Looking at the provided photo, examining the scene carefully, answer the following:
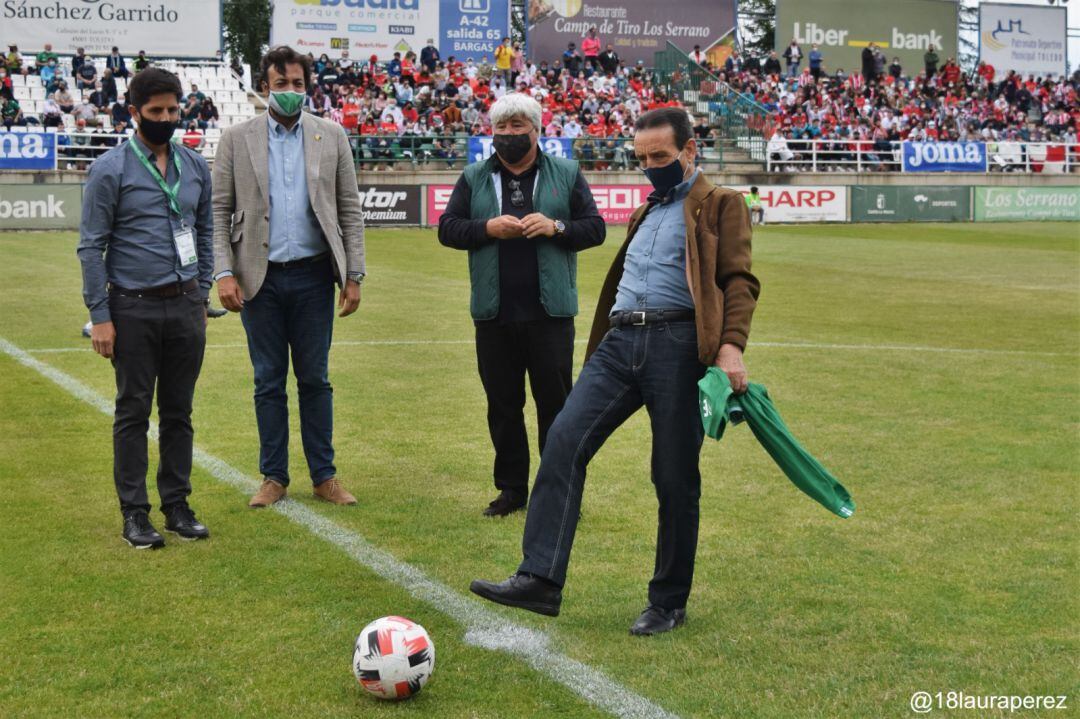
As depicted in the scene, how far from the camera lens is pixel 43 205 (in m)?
28.9

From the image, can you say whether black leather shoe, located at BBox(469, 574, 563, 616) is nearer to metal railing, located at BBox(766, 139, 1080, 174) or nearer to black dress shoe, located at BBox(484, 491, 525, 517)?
black dress shoe, located at BBox(484, 491, 525, 517)

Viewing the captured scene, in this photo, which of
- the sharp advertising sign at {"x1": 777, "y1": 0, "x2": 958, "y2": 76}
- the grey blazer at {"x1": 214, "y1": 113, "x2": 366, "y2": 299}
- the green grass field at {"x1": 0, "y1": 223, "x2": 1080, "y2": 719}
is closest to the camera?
the green grass field at {"x1": 0, "y1": 223, "x2": 1080, "y2": 719}

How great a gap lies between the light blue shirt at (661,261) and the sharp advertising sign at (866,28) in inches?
1965

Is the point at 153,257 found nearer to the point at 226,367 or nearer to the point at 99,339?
the point at 99,339

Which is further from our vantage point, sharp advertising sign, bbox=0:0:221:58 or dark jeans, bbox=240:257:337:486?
sharp advertising sign, bbox=0:0:221:58

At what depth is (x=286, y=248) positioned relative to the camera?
6750 mm

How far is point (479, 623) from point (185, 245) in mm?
2439

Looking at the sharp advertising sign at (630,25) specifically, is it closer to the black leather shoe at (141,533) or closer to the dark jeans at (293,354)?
the dark jeans at (293,354)

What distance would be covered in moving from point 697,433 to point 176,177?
9.44 ft

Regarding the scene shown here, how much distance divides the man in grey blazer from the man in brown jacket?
2.23 meters

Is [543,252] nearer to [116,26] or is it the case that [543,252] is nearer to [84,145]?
[84,145]

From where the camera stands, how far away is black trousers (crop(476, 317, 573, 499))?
672cm

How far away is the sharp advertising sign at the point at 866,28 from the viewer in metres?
53.5

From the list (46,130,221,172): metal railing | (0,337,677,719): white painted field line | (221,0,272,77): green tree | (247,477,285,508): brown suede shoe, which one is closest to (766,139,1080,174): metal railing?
(46,130,221,172): metal railing
